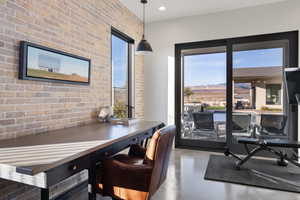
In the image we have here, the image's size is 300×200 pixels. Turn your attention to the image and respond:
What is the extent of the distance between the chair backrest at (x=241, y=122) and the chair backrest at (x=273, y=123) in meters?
Result: 0.28

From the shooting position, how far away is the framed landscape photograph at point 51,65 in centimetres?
187

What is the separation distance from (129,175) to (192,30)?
368cm

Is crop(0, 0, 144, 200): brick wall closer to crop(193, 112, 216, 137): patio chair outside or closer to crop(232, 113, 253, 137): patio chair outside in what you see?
crop(193, 112, 216, 137): patio chair outside

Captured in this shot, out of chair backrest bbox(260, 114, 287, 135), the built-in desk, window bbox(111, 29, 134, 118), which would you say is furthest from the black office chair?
the built-in desk

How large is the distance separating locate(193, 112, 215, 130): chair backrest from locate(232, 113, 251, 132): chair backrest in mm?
463

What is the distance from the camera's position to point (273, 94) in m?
3.88

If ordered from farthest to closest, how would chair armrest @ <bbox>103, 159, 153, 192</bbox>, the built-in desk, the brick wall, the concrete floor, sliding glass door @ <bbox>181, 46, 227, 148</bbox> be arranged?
sliding glass door @ <bbox>181, 46, 227, 148</bbox>
the concrete floor
the brick wall
chair armrest @ <bbox>103, 159, 153, 192</bbox>
the built-in desk

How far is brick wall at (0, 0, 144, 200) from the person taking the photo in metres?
1.74

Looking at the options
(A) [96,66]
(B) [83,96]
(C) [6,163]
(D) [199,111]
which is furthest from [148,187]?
(D) [199,111]

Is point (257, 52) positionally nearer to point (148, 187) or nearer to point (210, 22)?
point (210, 22)

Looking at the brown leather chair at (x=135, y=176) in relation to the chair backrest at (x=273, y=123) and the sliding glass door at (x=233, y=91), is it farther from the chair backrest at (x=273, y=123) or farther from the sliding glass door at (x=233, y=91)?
the chair backrest at (x=273, y=123)

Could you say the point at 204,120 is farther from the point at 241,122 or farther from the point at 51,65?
the point at 51,65

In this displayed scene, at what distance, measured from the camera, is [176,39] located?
14.3 feet

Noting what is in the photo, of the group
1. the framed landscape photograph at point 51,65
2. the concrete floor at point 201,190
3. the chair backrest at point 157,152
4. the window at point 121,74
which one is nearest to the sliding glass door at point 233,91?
the window at point 121,74
